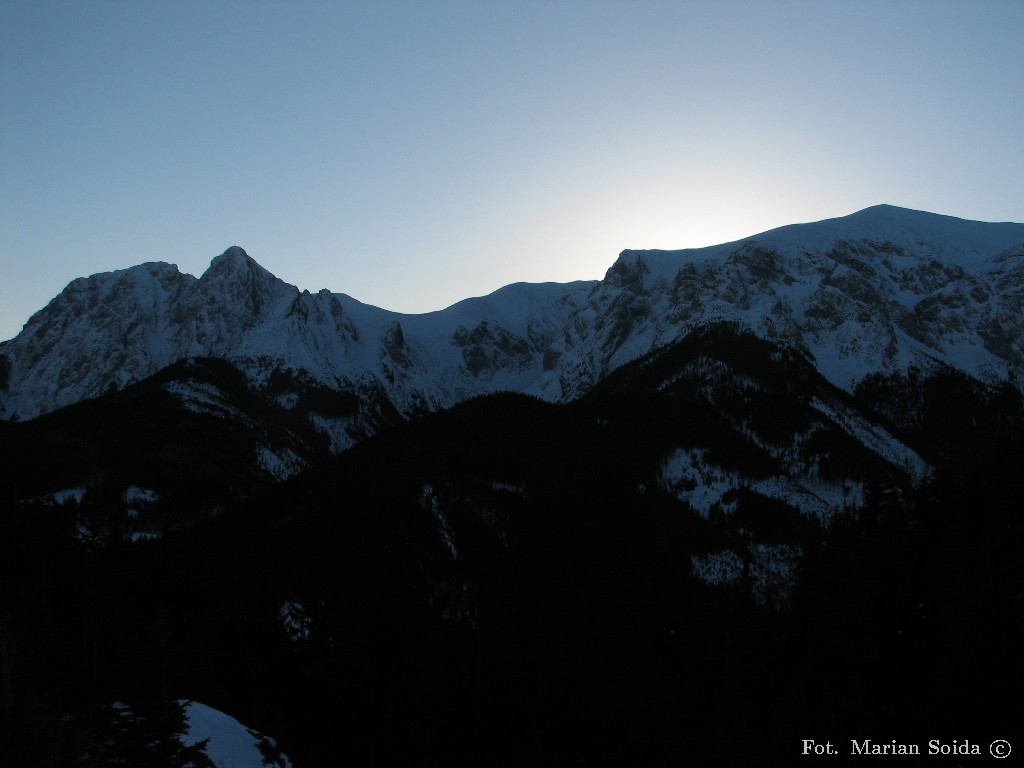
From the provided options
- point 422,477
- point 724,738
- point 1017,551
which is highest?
point 422,477

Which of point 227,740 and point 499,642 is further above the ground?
point 227,740

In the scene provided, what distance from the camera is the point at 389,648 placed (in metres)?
73.8

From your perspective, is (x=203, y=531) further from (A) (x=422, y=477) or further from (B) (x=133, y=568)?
(B) (x=133, y=568)

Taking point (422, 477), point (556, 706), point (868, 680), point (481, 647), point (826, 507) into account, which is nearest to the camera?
point (868, 680)

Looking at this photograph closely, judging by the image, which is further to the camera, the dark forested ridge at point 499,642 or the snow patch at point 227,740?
the dark forested ridge at point 499,642

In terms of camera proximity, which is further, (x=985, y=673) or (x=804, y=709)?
(x=804, y=709)

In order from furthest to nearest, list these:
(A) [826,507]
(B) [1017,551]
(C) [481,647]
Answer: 1. (A) [826,507]
2. (C) [481,647]
3. (B) [1017,551]

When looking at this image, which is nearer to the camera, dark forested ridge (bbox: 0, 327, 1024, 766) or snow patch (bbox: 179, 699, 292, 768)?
snow patch (bbox: 179, 699, 292, 768)

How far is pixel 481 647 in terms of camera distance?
84.0 metres

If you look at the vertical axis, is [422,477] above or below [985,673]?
above

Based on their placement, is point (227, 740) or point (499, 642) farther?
point (499, 642)

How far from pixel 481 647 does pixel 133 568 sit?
31.6 meters

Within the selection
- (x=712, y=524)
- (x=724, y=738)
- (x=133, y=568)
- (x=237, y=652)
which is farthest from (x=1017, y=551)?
(x=712, y=524)

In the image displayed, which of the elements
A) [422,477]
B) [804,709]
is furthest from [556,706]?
[422,477]
